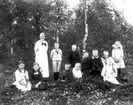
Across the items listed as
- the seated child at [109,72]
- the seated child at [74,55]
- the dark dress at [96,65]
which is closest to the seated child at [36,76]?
the seated child at [74,55]

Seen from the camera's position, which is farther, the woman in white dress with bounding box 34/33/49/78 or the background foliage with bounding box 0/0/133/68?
the background foliage with bounding box 0/0/133/68

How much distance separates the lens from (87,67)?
11828 mm

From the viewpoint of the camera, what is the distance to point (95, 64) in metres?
11.4

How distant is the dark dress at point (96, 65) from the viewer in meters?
11.4

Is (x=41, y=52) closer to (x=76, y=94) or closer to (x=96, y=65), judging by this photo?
(x=96, y=65)

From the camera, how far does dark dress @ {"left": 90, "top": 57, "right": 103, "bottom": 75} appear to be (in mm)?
11383

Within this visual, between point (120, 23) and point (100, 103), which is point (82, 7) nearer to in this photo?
point (120, 23)

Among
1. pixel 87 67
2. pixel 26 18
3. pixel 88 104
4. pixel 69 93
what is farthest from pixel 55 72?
pixel 26 18

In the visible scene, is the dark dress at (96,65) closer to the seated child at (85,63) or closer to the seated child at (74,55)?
the seated child at (85,63)

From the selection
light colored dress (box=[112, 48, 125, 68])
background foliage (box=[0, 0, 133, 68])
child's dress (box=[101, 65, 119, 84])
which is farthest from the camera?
background foliage (box=[0, 0, 133, 68])

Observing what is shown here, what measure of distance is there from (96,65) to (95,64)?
69 mm

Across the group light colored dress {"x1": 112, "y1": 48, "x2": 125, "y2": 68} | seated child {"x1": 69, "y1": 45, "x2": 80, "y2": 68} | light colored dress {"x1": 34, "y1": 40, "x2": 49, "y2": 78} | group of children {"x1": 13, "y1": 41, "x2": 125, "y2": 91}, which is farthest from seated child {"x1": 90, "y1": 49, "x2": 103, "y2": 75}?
light colored dress {"x1": 34, "y1": 40, "x2": 49, "y2": 78}

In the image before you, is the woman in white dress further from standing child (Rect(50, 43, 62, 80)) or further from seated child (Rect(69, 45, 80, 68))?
seated child (Rect(69, 45, 80, 68))

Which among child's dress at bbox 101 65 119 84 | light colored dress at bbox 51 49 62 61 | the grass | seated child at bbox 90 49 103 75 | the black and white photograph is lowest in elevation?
the grass
